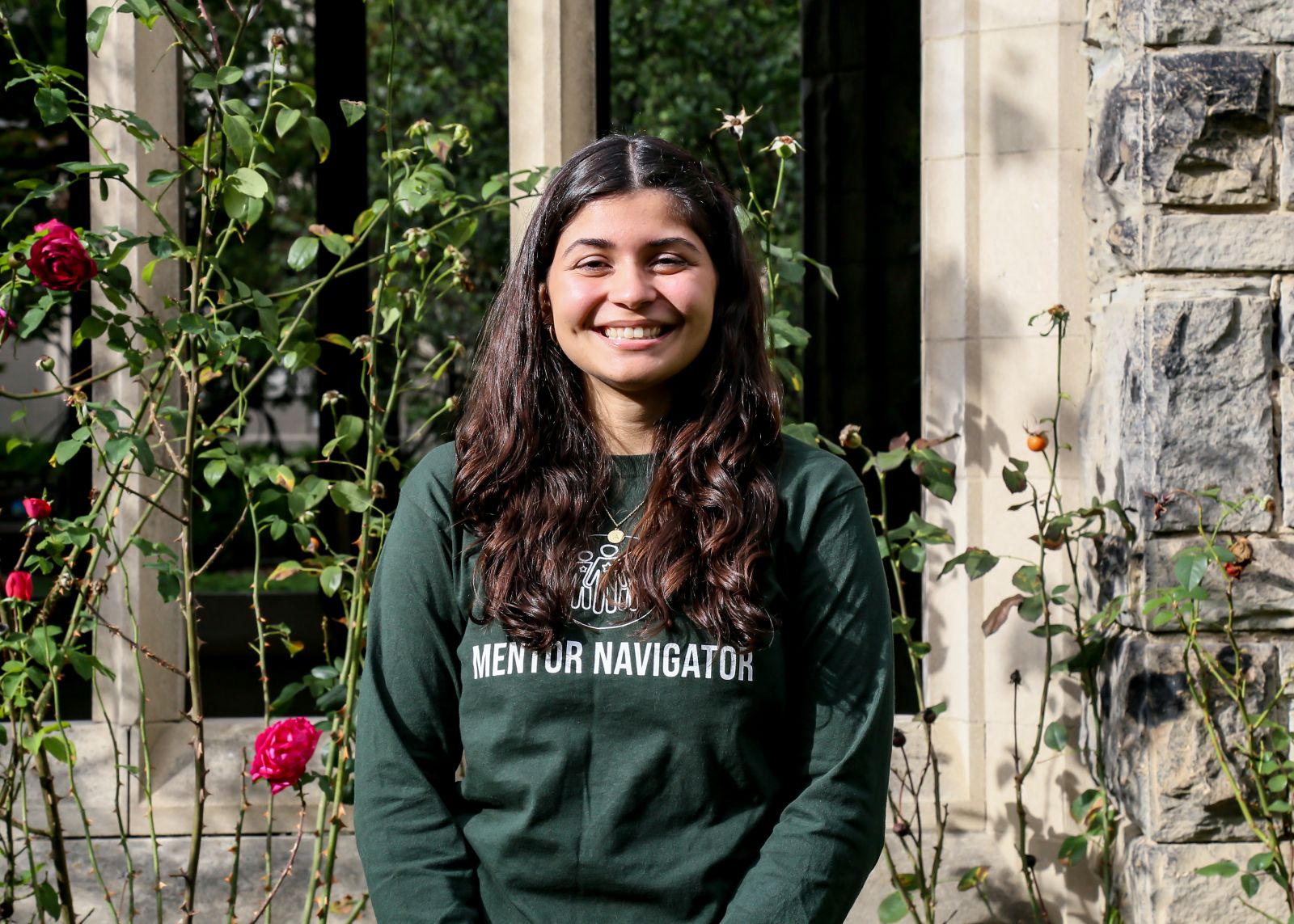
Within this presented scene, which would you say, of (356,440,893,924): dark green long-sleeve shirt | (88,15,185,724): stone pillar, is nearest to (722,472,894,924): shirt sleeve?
(356,440,893,924): dark green long-sleeve shirt

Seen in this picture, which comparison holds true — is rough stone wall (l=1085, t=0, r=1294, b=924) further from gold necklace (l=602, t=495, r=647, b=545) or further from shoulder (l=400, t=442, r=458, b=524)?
shoulder (l=400, t=442, r=458, b=524)

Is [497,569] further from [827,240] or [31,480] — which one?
[31,480]

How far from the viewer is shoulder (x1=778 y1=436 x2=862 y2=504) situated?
→ 1.30m

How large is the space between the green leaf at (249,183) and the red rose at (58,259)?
0.23 meters

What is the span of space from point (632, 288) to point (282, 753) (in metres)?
0.96

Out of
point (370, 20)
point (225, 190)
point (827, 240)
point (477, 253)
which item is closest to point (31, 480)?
point (477, 253)

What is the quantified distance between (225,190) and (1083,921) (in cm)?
191

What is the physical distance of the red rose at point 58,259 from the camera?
5.82ft

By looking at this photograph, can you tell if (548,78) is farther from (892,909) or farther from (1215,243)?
(892,909)

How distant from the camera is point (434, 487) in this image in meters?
1.35

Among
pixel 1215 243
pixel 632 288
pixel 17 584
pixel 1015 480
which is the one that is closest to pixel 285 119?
pixel 17 584

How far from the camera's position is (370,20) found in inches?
382

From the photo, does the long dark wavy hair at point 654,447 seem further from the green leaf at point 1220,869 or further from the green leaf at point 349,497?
the green leaf at point 1220,869

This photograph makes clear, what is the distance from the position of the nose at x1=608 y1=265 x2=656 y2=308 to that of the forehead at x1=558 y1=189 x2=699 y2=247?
30 millimetres
